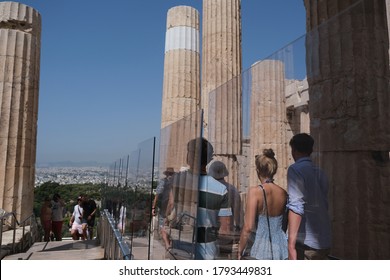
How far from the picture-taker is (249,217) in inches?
133

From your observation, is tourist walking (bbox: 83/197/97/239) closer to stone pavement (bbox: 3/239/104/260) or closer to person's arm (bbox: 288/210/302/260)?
stone pavement (bbox: 3/239/104/260)

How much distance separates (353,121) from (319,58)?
0.66 metres

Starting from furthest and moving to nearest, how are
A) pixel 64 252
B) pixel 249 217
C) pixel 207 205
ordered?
pixel 64 252
pixel 207 205
pixel 249 217

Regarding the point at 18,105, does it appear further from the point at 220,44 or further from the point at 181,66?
the point at 220,44

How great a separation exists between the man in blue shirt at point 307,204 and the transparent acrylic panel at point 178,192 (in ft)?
5.05

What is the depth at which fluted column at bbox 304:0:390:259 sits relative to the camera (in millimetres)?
3068

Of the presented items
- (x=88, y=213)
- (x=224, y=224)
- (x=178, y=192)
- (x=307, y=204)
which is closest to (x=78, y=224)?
(x=88, y=213)

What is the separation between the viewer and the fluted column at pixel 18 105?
1031 cm

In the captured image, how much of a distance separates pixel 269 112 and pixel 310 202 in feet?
2.92

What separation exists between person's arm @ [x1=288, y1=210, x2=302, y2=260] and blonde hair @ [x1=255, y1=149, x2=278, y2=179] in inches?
16.2

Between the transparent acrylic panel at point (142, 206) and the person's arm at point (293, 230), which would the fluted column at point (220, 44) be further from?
the person's arm at point (293, 230)

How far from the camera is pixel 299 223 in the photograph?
291 cm

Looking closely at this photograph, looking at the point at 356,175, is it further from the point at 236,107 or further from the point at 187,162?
the point at 187,162
